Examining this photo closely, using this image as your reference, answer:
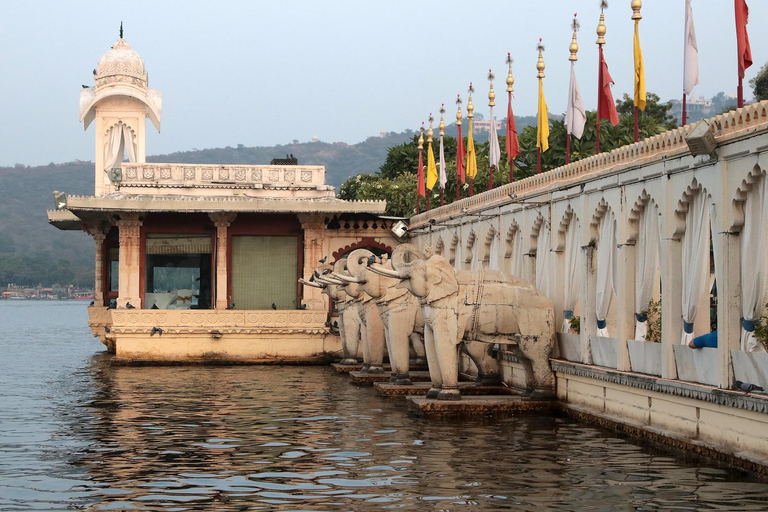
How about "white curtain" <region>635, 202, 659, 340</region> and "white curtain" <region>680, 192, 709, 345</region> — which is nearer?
"white curtain" <region>680, 192, 709, 345</region>

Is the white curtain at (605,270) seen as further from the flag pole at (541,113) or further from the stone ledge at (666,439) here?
the flag pole at (541,113)

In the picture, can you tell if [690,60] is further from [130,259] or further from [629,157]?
[130,259]

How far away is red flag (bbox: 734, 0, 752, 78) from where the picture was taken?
15.0 metres

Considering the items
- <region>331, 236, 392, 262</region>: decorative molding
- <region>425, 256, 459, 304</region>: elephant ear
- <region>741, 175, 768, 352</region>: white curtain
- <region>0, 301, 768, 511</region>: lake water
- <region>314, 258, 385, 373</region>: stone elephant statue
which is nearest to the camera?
<region>0, 301, 768, 511</region>: lake water

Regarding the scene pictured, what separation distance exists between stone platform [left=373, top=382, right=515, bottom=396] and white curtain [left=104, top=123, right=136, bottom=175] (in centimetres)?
2153

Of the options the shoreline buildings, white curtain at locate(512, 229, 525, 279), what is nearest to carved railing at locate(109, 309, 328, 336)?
the shoreline buildings

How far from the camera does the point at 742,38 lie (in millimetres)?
15070

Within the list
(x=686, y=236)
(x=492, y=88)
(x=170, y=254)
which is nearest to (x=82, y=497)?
(x=686, y=236)

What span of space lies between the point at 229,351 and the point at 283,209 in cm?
422

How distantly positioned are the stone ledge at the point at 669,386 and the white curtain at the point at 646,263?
75 cm

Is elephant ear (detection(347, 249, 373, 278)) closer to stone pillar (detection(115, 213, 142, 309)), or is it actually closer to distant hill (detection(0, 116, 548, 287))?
stone pillar (detection(115, 213, 142, 309))

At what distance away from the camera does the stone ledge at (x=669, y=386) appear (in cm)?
1320

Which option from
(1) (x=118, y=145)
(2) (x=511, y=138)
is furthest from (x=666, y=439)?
(1) (x=118, y=145)

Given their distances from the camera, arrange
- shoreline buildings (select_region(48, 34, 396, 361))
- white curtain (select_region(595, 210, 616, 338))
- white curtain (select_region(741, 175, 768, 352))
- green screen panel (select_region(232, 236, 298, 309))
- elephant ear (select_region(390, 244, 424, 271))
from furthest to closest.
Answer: green screen panel (select_region(232, 236, 298, 309)) < shoreline buildings (select_region(48, 34, 396, 361)) < elephant ear (select_region(390, 244, 424, 271)) < white curtain (select_region(595, 210, 616, 338)) < white curtain (select_region(741, 175, 768, 352))
